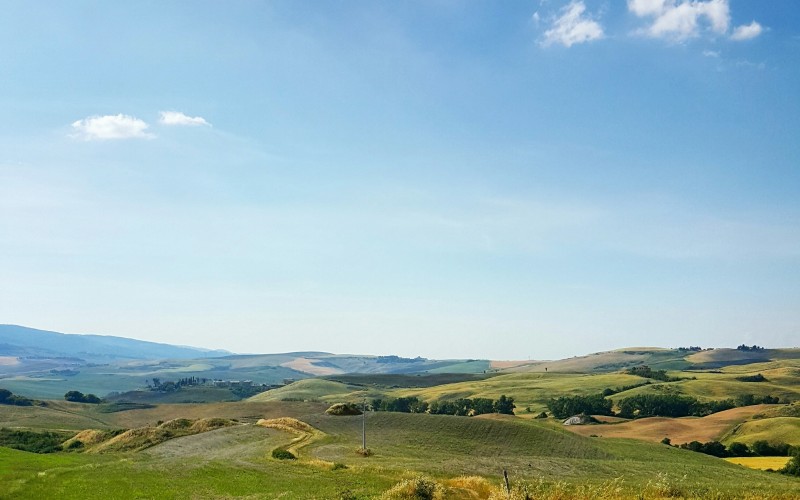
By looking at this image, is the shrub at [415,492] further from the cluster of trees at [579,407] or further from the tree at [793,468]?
the cluster of trees at [579,407]

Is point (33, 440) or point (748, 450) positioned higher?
point (33, 440)

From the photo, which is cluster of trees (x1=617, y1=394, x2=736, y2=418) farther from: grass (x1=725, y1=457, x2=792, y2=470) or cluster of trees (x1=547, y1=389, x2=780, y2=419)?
grass (x1=725, y1=457, x2=792, y2=470)

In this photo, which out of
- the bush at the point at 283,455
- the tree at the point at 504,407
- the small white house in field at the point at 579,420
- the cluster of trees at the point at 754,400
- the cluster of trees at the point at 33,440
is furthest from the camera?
the cluster of trees at the point at 754,400

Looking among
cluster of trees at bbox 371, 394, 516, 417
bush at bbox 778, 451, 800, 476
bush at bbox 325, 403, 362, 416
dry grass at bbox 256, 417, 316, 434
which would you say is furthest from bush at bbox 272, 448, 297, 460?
cluster of trees at bbox 371, 394, 516, 417

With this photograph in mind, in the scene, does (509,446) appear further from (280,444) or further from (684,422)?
(684,422)

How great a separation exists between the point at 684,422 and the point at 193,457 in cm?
12333

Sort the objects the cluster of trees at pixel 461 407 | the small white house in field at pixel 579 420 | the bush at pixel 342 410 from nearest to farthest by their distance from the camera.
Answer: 1. the bush at pixel 342 410
2. the small white house in field at pixel 579 420
3. the cluster of trees at pixel 461 407

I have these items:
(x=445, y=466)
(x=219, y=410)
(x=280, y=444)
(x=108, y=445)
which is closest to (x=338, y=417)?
(x=280, y=444)

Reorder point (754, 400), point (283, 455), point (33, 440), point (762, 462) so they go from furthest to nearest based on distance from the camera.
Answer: point (754, 400), point (762, 462), point (33, 440), point (283, 455)

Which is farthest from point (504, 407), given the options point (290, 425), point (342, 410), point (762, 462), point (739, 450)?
point (290, 425)

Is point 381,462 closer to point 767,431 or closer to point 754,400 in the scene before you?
point 767,431

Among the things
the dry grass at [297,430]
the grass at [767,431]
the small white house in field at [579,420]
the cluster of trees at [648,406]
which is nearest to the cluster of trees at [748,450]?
the grass at [767,431]

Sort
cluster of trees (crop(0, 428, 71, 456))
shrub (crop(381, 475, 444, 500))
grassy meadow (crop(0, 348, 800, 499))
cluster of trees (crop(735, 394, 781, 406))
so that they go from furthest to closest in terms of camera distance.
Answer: cluster of trees (crop(735, 394, 781, 406)) → cluster of trees (crop(0, 428, 71, 456)) → grassy meadow (crop(0, 348, 800, 499)) → shrub (crop(381, 475, 444, 500))

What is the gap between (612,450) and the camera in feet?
295
